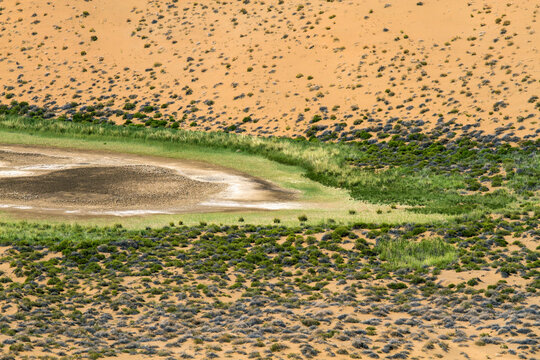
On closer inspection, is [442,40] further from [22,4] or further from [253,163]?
[22,4]

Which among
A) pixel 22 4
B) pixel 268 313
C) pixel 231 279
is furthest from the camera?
pixel 22 4

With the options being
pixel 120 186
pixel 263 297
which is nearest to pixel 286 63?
pixel 120 186

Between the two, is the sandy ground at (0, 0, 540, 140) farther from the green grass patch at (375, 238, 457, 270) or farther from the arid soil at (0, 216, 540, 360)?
the arid soil at (0, 216, 540, 360)

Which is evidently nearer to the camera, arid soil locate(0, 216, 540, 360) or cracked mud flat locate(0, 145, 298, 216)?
arid soil locate(0, 216, 540, 360)

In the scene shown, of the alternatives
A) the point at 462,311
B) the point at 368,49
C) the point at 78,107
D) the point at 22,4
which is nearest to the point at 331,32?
the point at 368,49

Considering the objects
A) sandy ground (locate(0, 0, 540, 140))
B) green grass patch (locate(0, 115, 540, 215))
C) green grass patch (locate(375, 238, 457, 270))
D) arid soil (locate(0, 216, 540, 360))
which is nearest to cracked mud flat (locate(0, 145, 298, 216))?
green grass patch (locate(0, 115, 540, 215))

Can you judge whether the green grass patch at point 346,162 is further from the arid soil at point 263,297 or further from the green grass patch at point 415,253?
the arid soil at point 263,297
